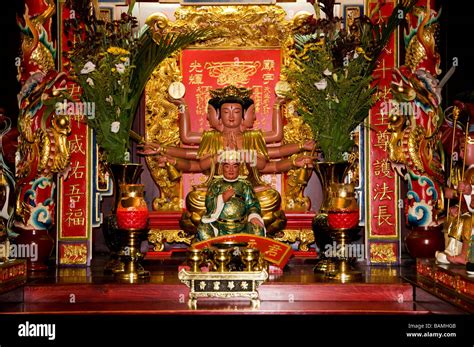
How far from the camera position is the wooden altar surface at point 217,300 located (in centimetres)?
430

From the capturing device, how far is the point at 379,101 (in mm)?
5996

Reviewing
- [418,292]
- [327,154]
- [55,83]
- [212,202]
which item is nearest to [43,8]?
[55,83]

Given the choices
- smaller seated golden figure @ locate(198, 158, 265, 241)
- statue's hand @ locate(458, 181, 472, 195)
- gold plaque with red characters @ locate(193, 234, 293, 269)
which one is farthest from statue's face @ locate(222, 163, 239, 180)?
statue's hand @ locate(458, 181, 472, 195)

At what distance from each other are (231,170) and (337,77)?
1.04 meters

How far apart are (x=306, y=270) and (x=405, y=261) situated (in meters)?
1.02

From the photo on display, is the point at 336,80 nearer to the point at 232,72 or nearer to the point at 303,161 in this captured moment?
the point at 303,161

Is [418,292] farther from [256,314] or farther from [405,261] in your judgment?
[405,261]

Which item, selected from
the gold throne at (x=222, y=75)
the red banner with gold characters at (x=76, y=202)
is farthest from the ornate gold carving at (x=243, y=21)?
the red banner with gold characters at (x=76, y=202)

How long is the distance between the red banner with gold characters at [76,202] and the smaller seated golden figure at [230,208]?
39.2 inches

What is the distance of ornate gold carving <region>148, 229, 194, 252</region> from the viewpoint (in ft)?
20.6

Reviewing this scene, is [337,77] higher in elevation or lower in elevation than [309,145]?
higher

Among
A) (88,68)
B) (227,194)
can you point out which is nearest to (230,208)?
(227,194)

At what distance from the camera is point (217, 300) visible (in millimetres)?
4570

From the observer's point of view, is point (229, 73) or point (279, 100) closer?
point (279, 100)
